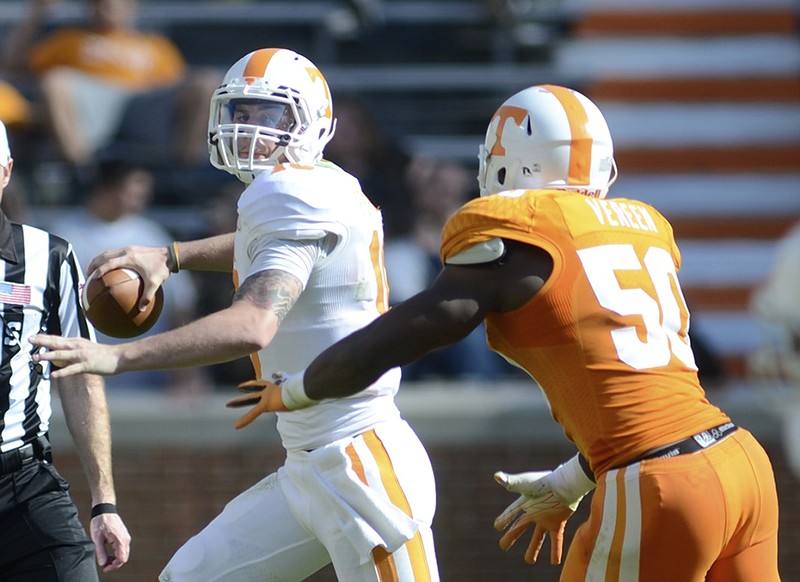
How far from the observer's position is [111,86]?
8453mm

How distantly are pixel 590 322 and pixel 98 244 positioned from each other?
4639 mm

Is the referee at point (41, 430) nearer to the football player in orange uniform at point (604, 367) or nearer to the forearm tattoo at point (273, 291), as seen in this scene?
the forearm tattoo at point (273, 291)

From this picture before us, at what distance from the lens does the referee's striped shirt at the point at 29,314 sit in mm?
3934

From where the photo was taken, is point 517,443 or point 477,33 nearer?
point 517,443

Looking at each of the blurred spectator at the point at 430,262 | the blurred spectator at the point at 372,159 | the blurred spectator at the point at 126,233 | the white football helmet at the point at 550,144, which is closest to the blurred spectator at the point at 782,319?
the blurred spectator at the point at 430,262

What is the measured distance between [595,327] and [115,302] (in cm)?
131

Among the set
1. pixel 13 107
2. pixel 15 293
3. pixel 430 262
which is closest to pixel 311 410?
pixel 15 293

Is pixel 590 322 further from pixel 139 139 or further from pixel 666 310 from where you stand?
pixel 139 139

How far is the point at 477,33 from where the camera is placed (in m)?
9.52

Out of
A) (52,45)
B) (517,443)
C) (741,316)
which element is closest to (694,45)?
(741,316)

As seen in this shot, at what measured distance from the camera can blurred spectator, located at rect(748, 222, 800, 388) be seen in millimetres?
6918

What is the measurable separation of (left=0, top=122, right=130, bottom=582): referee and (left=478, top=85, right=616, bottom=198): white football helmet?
1.33 metres

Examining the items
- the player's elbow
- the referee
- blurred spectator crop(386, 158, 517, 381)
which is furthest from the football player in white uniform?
blurred spectator crop(386, 158, 517, 381)

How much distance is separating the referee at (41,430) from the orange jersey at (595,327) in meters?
1.31
